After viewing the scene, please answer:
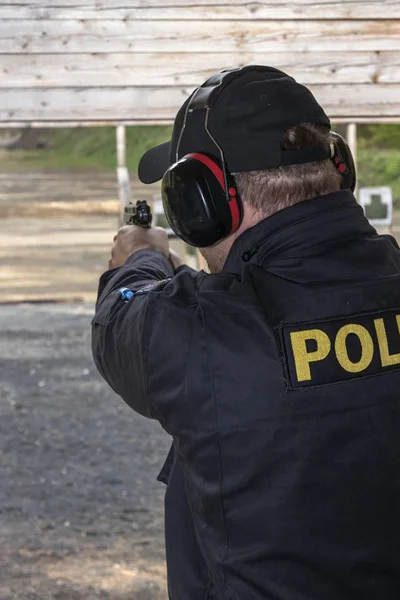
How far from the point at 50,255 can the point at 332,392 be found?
12.7 meters

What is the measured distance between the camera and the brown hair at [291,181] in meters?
1.71

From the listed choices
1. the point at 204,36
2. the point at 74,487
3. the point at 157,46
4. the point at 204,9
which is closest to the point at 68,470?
the point at 74,487

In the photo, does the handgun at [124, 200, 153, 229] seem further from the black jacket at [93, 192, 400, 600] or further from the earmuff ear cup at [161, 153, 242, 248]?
the black jacket at [93, 192, 400, 600]

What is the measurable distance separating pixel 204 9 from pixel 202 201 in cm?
427

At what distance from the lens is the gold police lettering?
1.62 m

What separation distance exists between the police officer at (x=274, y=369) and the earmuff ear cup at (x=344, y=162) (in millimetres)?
61

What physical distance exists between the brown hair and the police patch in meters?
0.22

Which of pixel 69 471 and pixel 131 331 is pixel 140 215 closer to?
A: pixel 131 331

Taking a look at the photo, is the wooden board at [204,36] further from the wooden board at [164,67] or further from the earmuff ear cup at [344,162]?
the earmuff ear cup at [344,162]

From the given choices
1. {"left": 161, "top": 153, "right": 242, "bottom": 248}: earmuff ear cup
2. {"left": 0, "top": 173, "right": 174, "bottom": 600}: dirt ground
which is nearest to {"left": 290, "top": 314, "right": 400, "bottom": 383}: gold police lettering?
{"left": 161, "top": 153, "right": 242, "bottom": 248}: earmuff ear cup

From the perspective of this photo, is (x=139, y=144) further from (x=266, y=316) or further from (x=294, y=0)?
(x=266, y=316)

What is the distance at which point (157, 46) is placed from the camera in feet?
19.0

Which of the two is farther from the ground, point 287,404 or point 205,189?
point 205,189

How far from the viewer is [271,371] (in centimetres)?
161
